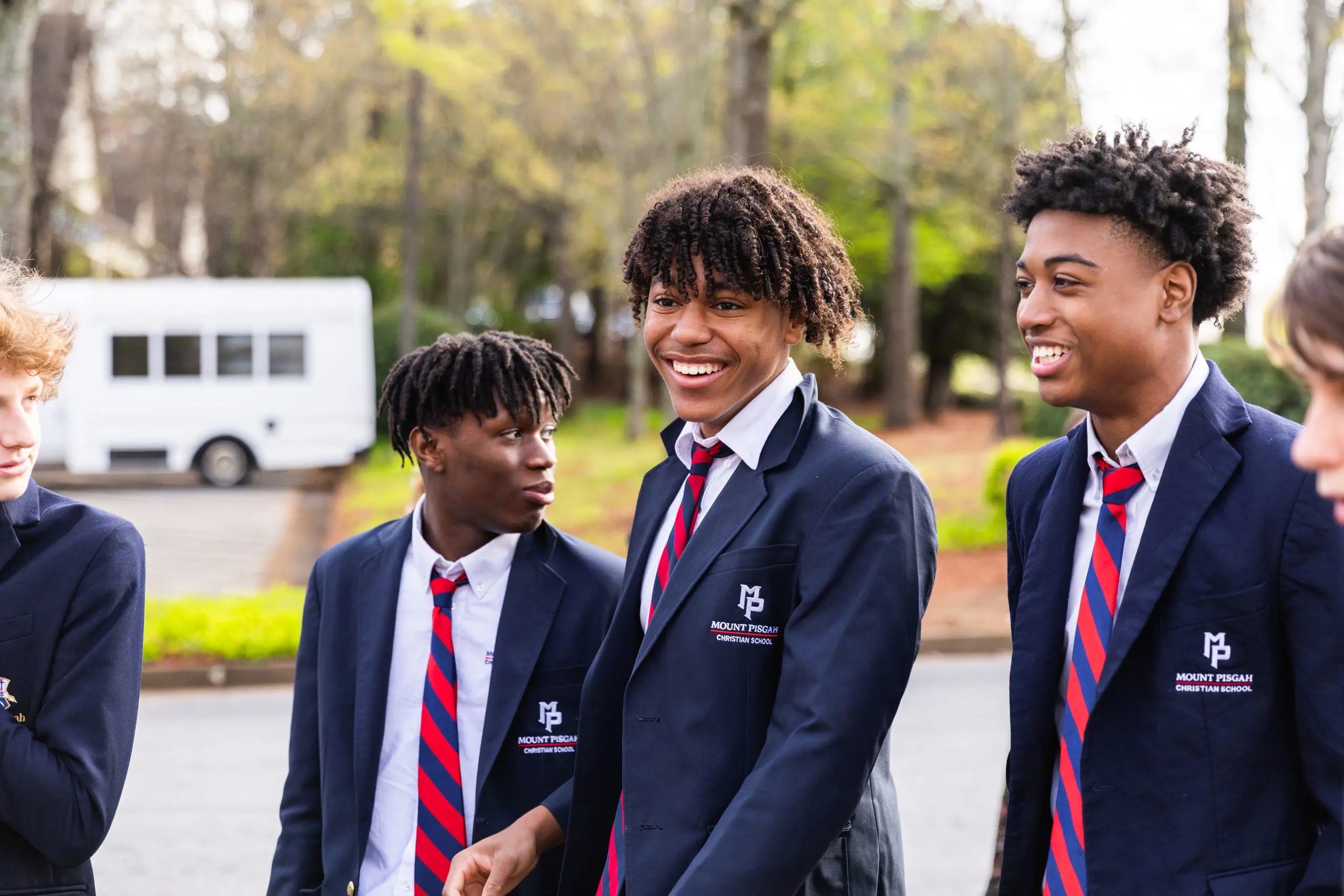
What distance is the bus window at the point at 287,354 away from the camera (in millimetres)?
22125

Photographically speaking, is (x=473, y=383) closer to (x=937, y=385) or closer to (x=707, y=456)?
(x=707, y=456)

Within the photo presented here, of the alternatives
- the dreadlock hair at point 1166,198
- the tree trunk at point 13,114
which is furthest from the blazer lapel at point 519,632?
the tree trunk at point 13,114

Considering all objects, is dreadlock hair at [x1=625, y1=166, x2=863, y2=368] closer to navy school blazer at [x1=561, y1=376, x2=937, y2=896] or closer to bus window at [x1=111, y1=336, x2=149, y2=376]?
navy school blazer at [x1=561, y1=376, x2=937, y2=896]

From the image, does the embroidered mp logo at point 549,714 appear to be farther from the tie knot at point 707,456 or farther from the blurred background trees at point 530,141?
the blurred background trees at point 530,141

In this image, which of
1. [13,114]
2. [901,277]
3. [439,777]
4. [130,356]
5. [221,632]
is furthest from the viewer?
[901,277]

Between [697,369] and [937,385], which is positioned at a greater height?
[697,369]

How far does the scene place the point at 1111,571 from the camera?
2463 millimetres

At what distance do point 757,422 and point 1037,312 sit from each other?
55 centimetres

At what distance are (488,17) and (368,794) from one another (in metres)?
20.4

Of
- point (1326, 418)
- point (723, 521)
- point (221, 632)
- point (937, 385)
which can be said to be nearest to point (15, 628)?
point (723, 521)

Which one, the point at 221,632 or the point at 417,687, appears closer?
the point at 417,687

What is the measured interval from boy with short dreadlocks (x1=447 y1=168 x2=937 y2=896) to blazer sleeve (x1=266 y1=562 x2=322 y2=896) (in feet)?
1.55

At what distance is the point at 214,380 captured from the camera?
2180 cm

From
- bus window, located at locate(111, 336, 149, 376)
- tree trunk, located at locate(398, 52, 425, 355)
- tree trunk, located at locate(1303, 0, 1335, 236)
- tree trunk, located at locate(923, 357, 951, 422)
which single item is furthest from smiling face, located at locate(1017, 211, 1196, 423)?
tree trunk, located at locate(923, 357, 951, 422)
